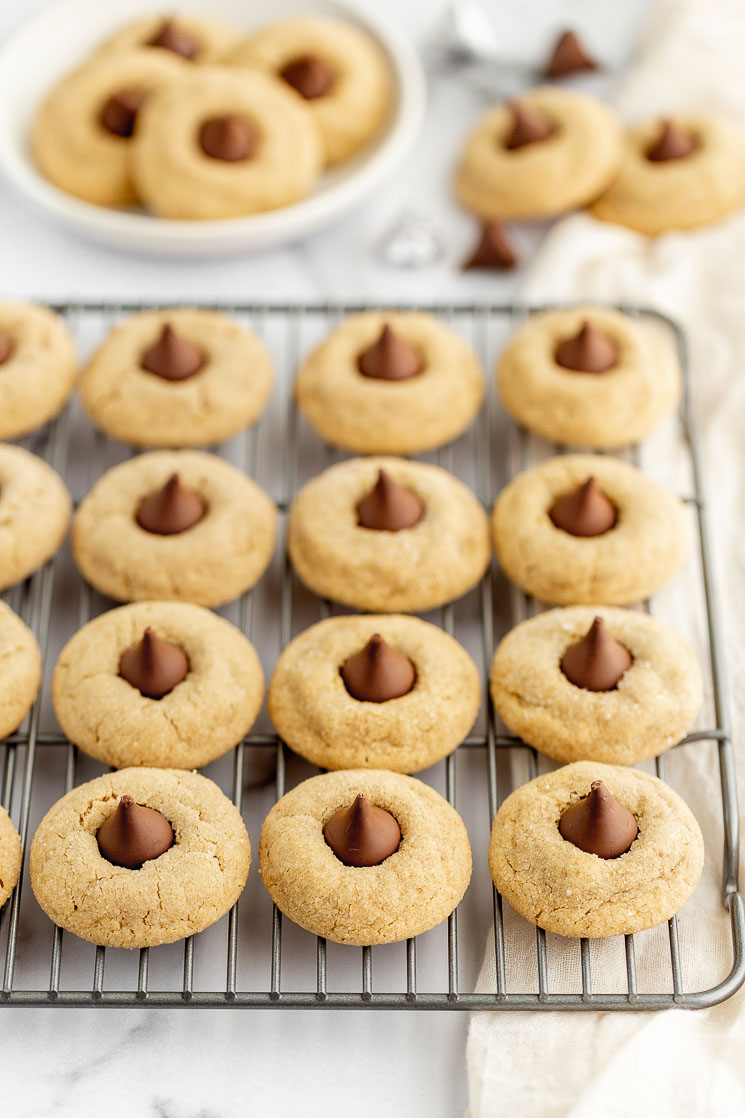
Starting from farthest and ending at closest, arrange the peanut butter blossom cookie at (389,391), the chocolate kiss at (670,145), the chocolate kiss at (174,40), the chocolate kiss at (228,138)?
the chocolate kiss at (174,40) → the chocolate kiss at (670,145) → the chocolate kiss at (228,138) → the peanut butter blossom cookie at (389,391)

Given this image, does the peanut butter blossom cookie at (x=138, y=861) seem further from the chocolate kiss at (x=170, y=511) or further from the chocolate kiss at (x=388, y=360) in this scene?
the chocolate kiss at (x=388, y=360)

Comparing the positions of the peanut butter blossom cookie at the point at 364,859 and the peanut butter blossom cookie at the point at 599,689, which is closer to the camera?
the peanut butter blossom cookie at the point at 364,859

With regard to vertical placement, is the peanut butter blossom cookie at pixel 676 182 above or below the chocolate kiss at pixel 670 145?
below

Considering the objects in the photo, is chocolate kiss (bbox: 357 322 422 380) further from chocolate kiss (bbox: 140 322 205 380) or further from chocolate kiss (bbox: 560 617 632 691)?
chocolate kiss (bbox: 560 617 632 691)

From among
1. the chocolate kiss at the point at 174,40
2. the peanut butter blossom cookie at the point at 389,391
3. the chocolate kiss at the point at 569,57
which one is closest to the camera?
the peanut butter blossom cookie at the point at 389,391

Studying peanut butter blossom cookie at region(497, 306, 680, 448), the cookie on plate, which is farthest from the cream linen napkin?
the cookie on plate

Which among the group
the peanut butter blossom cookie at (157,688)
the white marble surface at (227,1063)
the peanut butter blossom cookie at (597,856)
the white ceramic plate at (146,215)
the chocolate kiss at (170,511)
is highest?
the white ceramic plate at (146,215)

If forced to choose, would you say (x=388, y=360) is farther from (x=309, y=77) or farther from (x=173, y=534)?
(x=309, y=77)

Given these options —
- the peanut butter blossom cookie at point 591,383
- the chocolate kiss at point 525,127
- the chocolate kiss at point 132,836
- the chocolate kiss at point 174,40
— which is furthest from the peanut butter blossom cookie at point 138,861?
the chocolate kiss at point 174,40

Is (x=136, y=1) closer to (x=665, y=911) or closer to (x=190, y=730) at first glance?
(x=190, y=730)
